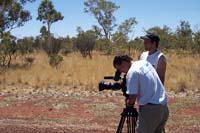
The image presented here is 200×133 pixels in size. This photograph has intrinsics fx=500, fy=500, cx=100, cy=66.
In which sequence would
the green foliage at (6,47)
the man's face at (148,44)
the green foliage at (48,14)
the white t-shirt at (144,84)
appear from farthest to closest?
the green foliage at (48,14) < the green foliage at (6,47) < the man's face at (148,44) < the white t-shirt at (144,84)

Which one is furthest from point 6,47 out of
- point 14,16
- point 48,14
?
point 48,14

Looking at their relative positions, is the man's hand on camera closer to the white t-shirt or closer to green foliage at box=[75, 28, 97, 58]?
the white t-shirt

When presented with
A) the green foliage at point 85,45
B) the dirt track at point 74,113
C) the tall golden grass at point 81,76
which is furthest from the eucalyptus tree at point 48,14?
the dirt track at point 74,113

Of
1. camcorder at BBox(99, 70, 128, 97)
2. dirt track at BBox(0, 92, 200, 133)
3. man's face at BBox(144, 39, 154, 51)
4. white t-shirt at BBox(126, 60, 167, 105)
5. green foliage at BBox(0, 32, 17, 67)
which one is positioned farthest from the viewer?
green foliage at BBox(0, 32, 17, 67)

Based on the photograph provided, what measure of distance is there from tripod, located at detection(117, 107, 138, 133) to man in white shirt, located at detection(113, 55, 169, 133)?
70 millimetres

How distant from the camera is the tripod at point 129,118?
5051 mm

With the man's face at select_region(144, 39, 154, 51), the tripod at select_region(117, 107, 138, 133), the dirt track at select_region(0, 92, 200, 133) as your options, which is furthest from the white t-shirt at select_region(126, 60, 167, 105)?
the dirt track at select_region(0, 92, 200, 133)

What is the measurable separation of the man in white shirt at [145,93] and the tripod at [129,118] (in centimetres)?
7

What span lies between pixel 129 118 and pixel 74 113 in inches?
298

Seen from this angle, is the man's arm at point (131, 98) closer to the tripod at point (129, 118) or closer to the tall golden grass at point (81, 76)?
the tripod at point (129, 118)

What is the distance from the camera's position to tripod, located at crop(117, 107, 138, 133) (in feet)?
16.6

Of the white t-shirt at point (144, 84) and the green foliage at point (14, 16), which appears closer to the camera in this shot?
the white t-shirt at point (144, 84)

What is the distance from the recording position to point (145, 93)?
5.01 metres

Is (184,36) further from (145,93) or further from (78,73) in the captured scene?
(145,93)
